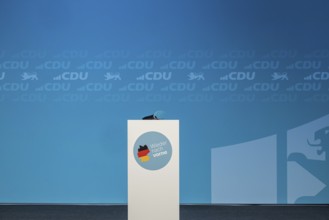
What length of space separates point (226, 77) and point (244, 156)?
0.94 metres

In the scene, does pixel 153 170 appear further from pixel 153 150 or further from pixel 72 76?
pixel 72 76

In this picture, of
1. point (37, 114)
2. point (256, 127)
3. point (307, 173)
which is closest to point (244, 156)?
point (256, 127)

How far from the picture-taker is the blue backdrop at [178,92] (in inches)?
188

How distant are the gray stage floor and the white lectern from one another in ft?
4.36

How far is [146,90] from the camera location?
189 inches

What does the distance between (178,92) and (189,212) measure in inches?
53.7

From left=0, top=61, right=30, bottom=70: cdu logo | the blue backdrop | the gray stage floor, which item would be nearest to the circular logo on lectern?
the gray stage floor

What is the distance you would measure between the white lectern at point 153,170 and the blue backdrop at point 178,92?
5.78 ft

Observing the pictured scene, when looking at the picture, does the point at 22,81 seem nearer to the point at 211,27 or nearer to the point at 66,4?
the point at 66,4

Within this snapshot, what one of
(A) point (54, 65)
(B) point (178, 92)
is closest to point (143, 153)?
(B) point (178, 92)

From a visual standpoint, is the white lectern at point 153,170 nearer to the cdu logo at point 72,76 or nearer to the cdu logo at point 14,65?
the cdu logo at point 72,76

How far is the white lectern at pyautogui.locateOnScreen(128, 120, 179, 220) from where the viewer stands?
304 cm

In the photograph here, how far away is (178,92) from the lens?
15.8ft

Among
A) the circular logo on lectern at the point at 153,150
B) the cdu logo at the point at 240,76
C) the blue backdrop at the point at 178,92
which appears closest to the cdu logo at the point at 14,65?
the blue backdrop at the point at 178,92
